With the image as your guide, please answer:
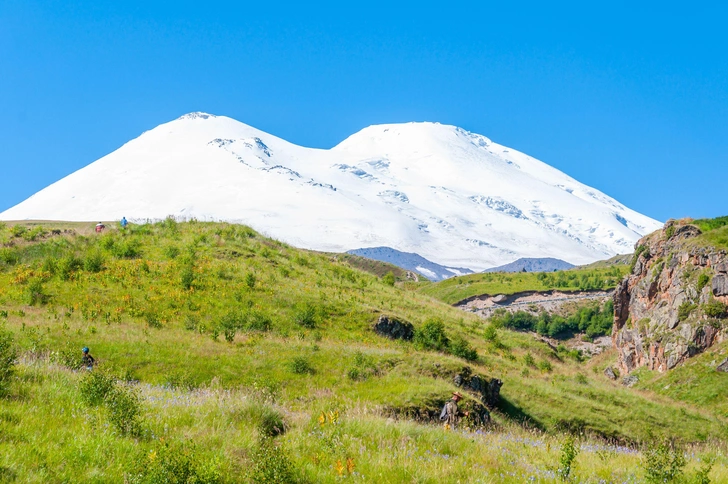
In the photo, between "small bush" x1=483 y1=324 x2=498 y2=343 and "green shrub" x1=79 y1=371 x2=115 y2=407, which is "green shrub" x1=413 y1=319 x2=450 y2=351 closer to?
"small bush" x1=483 y1=324 x2=498 y2=343

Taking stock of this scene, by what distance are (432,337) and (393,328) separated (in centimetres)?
246

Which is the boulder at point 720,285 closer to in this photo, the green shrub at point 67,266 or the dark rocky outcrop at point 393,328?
the dark rocky outcrop at point 393,328

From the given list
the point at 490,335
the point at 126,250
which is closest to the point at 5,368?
the point at 126,250

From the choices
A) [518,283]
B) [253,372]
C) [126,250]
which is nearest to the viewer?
[253,372]

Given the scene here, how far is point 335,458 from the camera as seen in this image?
780 centimetres

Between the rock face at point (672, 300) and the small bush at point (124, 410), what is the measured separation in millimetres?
39207

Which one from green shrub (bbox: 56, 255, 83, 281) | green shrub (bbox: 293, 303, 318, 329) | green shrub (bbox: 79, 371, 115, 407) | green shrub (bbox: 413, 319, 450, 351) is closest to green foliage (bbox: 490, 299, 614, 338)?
green shrub (bbox: 413, 319, 450, 351)

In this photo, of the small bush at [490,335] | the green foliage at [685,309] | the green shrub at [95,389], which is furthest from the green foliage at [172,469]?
the green foliage at [685,309]

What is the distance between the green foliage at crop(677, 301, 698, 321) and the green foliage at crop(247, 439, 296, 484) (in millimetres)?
41466

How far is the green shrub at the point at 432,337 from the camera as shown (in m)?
32.2

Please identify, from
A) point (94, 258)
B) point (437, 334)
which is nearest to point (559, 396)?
point (437, 334)

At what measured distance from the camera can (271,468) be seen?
Result: 6719mm

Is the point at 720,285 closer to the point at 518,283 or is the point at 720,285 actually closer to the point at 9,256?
the point at 9,256

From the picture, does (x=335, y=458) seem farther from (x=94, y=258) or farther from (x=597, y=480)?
(x=94, y=258)
